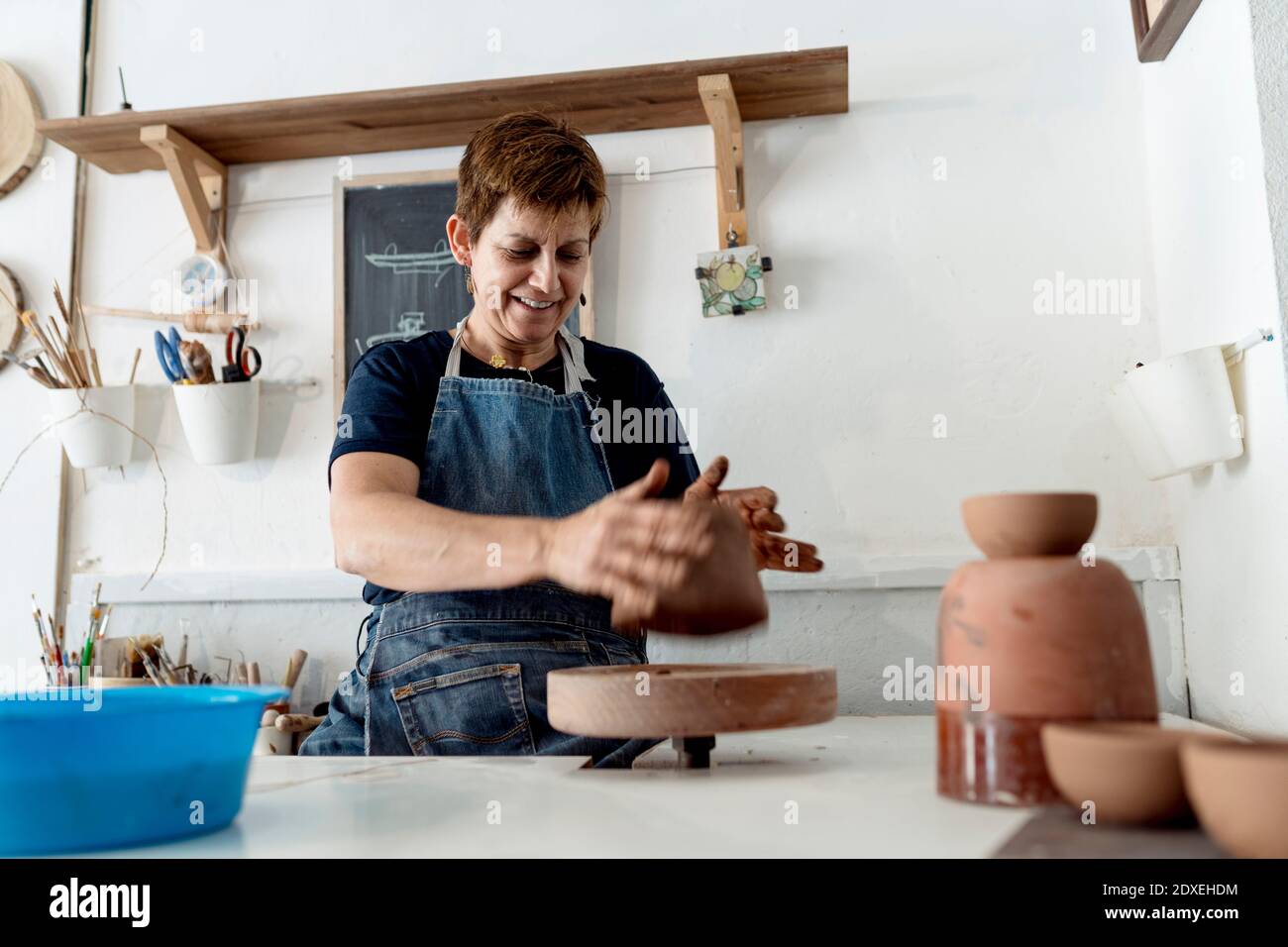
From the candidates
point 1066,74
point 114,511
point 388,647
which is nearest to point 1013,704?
point 388,647

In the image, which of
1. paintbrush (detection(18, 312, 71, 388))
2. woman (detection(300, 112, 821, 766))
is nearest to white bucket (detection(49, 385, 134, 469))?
paintbrush (detection(18, 312, 71, 388))

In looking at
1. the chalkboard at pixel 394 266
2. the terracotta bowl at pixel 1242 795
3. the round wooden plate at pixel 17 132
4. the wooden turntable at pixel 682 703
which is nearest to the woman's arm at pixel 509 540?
the wooden turntable at pixel 682 703

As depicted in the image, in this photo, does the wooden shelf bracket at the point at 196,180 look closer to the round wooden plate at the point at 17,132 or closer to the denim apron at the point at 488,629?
the round wooden plate at the point at 17,132

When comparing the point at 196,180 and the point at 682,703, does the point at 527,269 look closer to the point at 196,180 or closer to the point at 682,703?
the point at 682,703

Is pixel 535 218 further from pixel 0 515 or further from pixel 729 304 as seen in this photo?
pixel 0 515

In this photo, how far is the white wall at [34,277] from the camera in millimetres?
2545

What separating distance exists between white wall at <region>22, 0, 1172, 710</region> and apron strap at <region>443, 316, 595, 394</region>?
1.33 ft

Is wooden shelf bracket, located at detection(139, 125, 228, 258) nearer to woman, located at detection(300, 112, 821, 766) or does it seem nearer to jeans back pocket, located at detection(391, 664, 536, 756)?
woman, located at detection(300, 112, 821, 766)

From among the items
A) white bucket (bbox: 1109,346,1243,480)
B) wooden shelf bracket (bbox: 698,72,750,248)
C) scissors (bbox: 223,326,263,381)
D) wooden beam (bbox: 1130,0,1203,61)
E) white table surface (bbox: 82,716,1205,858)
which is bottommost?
white table surface (bbox: 82,716,1205,858)

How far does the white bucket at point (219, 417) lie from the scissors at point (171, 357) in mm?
31

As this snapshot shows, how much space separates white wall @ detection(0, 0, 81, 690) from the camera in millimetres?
2545

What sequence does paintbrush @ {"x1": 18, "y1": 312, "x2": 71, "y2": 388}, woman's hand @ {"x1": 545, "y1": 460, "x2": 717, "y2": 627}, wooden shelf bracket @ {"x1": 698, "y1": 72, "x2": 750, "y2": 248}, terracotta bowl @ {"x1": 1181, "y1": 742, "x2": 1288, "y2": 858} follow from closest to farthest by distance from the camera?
1. terracotta bowl @ {"x1": 1181, "y1": 742, "x2": 1288, "y2": 858}
2. woman's hand @ {"x1": 545, "y1": 460, "x2": 717, "y2": 627}
3. wooden shelf bracket @ {"x1": 698, "y1": 72, "x2": 750, "y2": 248}
4. paintbrush @ {"x1": 18, "y1": 312, "x2": 71, "y2": 388}

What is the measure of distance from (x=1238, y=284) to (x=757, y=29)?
1.16 meters

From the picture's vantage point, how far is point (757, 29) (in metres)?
2.37
